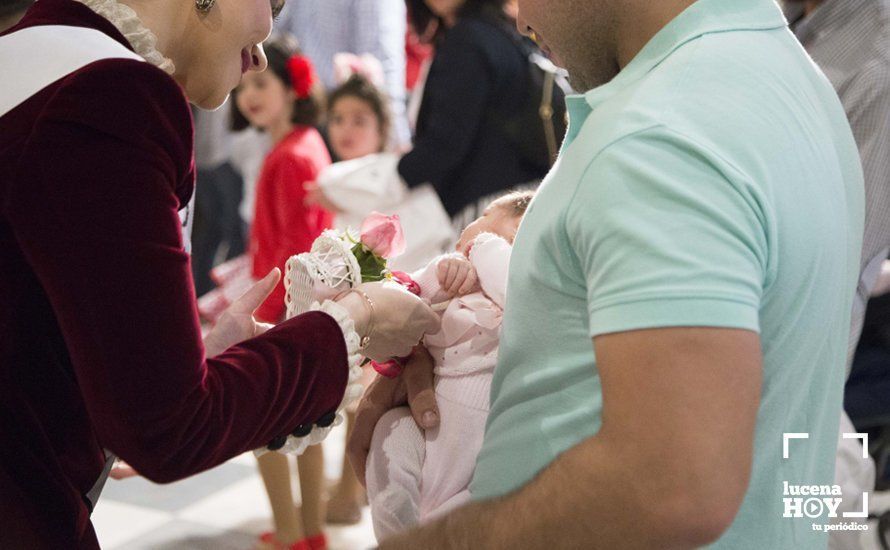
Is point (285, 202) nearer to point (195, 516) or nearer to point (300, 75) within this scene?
point (300, 75)

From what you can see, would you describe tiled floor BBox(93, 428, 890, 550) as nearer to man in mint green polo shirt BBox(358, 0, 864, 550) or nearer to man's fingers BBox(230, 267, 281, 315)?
man's fingers BBox(230, 267, 281, 315)

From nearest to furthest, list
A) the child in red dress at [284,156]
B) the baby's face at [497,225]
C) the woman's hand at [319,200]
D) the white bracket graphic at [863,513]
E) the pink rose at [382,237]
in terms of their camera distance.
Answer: the pink rose at [382,237] < the baby's face at [497,225] < the white bracket graphic at [863,513] < the woman's hand at [319,200] < the child in red dress at [284,156]

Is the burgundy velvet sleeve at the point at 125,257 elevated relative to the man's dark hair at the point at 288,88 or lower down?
elevated

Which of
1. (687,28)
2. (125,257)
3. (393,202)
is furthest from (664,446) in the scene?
(393,202)

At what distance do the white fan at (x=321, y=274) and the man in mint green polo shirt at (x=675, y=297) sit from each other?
0.45 metres

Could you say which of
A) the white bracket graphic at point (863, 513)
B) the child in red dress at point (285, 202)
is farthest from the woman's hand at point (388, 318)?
the child in red dress at point (285, 202)

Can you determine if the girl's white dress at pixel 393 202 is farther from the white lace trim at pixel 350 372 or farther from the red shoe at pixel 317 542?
the white lace trim at pixel 350 372

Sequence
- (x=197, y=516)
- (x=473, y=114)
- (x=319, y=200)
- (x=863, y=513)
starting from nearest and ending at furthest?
(x=863, y=513) → (x=473, y=114) → (x=319, y=200) → (x=197, y=516)

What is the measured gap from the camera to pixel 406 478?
5.96 feet

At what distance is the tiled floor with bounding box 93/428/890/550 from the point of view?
3674 mm

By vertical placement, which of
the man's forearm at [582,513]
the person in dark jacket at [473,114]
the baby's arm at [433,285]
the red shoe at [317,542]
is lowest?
the red shoe at [317,542]

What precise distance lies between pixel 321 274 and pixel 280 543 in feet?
7.22

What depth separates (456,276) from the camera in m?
1.92

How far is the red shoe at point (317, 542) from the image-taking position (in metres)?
3.63
